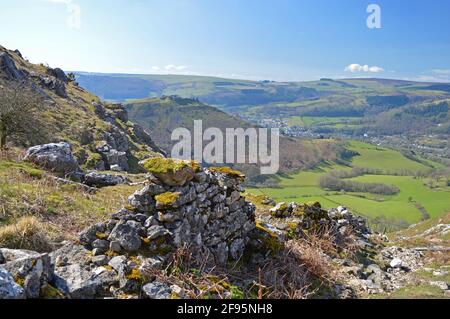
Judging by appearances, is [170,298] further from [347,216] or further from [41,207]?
[347,216]

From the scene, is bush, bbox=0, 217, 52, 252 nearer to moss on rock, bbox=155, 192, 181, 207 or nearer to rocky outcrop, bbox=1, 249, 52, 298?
rocky outcrop, bbox=1, 249, 52, 298

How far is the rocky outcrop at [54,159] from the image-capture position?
20.8 m

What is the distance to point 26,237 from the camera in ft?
34.0

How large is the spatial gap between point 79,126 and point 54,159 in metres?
36.0

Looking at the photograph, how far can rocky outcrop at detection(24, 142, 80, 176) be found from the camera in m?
20.8

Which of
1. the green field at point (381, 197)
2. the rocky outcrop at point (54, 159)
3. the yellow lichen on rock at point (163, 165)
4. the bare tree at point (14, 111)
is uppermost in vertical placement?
the bare tree at point (14, 111)

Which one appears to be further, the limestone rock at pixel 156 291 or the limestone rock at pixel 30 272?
the limestone rock at pixel 156 291

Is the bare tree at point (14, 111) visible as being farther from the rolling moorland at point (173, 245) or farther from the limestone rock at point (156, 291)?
the limestone rock at point (156, 291)

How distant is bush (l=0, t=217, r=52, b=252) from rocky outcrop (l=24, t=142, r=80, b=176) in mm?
10198

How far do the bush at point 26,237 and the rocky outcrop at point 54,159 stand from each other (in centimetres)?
1020

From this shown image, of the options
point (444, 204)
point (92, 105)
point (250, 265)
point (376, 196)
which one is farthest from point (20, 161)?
point (376, 196)

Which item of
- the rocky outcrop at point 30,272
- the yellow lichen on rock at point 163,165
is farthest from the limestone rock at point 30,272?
the yellow lichen on rock at point 163,165

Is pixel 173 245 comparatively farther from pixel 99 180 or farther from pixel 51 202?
pixel 99 180

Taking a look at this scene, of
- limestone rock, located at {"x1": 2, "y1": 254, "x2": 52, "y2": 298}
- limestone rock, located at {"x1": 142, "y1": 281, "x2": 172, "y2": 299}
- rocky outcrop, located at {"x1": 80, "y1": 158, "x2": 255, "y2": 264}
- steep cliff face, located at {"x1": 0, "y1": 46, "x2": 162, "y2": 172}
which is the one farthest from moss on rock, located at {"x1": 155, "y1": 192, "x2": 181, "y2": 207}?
steep cliff face, located at {"x1": 0, "y1": 46, "x2": 162, "y2": 172}
